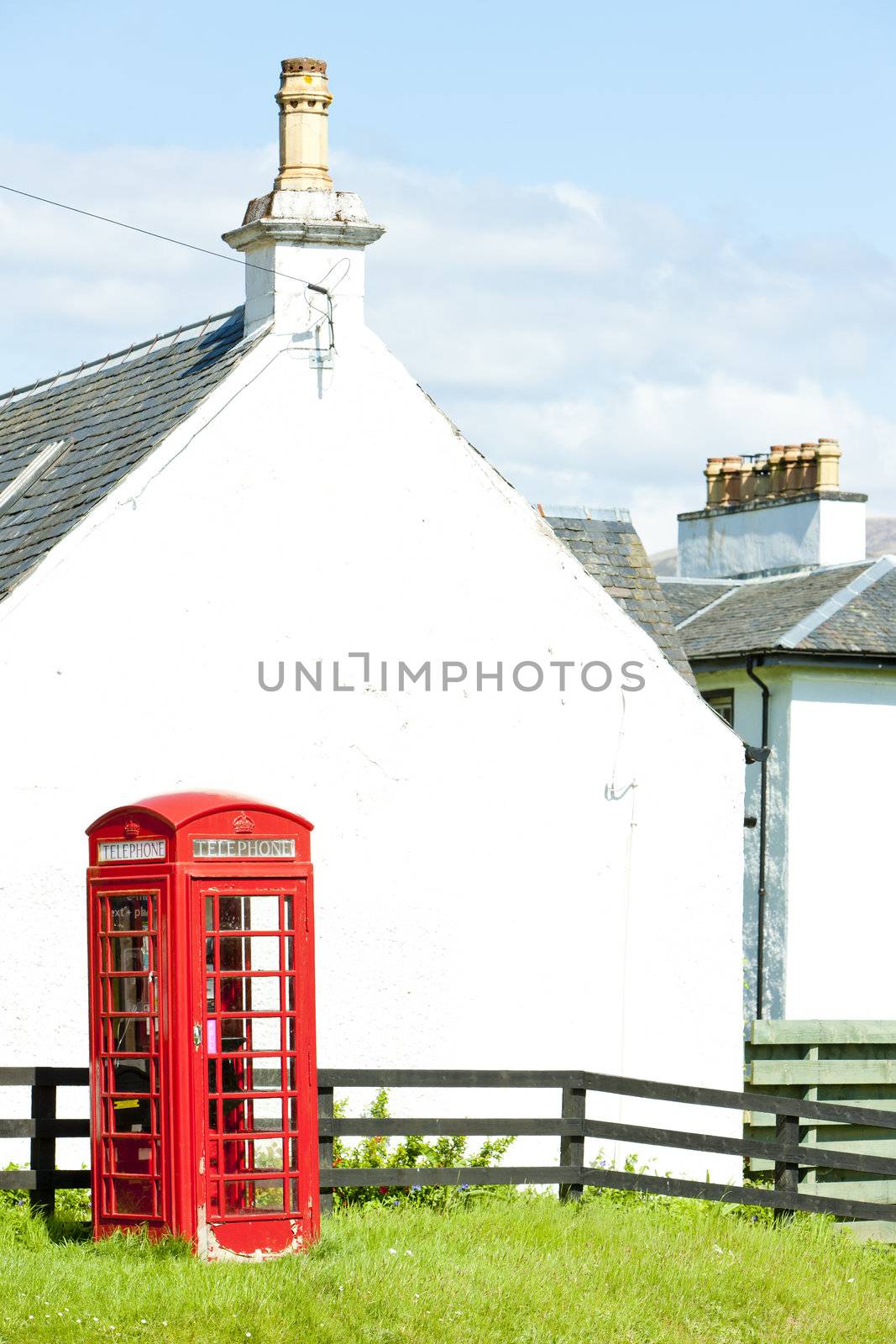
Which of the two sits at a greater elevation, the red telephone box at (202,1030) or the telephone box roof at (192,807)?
the telephone box roof at (192,807)

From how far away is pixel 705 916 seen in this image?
46.6 ft

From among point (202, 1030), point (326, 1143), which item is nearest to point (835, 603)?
point (326, 1143)

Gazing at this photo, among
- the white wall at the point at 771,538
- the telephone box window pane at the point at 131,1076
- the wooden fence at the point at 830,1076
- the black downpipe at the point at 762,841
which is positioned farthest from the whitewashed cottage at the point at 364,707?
the white wall at the point at 771,538

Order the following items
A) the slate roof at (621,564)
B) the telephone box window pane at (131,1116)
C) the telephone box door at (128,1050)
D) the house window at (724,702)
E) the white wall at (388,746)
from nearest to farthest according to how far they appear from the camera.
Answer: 1. the telephone box door at (128,1050)
2. the telephone box window pane at (131,1116)
3. the white wall at (388,746)
4. the slate roof at (621,564)
5. the house window at (724,702)

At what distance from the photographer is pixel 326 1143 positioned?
410 inches

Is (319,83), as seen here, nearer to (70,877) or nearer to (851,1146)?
(70,877)

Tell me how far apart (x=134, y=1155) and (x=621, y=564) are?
8.61 meters

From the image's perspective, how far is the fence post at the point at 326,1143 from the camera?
10.2 m

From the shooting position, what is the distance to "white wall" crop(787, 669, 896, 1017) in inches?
886

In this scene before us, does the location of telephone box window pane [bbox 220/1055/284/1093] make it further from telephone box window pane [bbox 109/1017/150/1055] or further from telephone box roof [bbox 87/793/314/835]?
telephone box roof [bbox 87/793/314/835]

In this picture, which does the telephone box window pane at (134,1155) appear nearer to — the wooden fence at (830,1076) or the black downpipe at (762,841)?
the wooden fence at (830,1076)

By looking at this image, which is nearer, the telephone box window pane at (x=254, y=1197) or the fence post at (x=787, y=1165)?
the telephone box window pane at (x=254, y=1197)

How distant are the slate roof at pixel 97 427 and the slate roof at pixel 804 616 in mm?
9646

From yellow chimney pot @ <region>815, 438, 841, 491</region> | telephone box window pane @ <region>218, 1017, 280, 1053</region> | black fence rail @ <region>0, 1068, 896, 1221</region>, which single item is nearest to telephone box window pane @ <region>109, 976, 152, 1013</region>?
telephone box window pane @ <region>218, 1017, 280, 1053</region>
